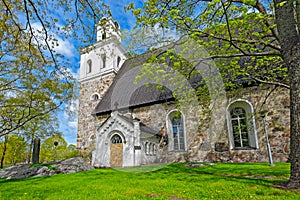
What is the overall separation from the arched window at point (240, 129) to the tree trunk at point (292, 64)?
5.46 metres

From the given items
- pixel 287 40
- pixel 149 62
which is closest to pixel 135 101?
pixel 149 62

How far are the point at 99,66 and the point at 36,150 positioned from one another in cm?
959

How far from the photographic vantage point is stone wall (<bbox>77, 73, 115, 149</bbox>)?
16000mm

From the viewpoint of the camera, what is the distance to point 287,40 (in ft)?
14.3

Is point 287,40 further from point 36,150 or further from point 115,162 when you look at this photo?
point 36,150

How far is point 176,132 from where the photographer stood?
1175 cm

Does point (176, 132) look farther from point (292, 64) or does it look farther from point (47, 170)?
point (292, 64)

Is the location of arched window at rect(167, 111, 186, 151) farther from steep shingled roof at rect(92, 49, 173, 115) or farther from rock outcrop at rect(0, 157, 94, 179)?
rock outcrop at rect(0, 157, 94, 179)

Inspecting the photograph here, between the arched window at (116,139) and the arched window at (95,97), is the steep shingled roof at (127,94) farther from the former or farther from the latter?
the arched window at (116,139)

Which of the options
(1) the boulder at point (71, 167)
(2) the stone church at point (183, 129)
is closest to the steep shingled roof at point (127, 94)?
(2) the stone church at point (183, 129)

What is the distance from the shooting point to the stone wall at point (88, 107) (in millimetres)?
16000

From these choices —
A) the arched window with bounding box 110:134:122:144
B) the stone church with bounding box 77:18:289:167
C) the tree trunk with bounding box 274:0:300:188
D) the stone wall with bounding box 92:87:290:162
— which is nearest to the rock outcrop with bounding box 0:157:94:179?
the stone church with bounding box 77:18:289:167

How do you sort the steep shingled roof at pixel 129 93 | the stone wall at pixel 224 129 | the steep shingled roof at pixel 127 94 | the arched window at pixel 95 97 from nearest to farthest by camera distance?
1. the stone wall at pixel 224 129
2. the steep shingled roof at pixel 129 93
3. the steep shingled roof at pixel 127 94
4. the arched window at pixel 95 97

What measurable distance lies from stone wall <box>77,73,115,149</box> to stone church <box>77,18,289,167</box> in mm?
1274
